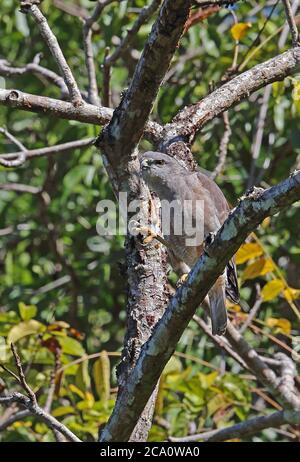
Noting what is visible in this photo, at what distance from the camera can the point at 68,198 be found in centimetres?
567

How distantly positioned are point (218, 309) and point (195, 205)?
49cm

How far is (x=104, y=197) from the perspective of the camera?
212 inches

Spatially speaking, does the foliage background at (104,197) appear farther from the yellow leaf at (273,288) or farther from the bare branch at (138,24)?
the bare branch at (138,24)

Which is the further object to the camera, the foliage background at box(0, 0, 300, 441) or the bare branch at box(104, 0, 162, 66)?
the foliage background at box(0, 0, 300, 441)

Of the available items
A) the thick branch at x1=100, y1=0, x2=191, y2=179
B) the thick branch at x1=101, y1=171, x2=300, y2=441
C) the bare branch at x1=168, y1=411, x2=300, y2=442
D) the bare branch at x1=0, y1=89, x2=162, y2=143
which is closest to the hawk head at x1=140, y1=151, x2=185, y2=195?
the bare branch at x1=0, y1=89, x2=162, y2=143

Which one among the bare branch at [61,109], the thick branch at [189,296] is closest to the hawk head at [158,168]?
the bare branch at [61,109]

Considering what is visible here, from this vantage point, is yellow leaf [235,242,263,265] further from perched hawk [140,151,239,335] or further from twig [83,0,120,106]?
twig [83,0,120,106]

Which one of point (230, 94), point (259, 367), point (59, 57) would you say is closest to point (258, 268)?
point (259, 367)

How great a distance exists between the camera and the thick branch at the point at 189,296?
2.39 meters

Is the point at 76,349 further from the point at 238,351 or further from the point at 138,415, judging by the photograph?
the point at 138,415

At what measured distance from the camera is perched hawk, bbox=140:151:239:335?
12.1 feet

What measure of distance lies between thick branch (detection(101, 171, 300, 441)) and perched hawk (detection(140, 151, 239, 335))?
3.28 ft

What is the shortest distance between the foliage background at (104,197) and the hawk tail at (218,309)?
659 mm

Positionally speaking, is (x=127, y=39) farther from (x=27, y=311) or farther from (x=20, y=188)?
(x=20, y=188)
